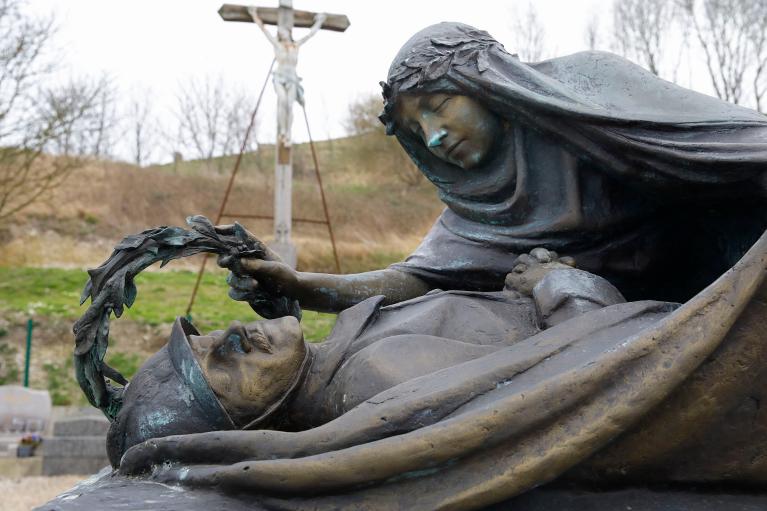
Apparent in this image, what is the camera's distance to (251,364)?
2.32 meters

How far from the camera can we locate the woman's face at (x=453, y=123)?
8.66ft

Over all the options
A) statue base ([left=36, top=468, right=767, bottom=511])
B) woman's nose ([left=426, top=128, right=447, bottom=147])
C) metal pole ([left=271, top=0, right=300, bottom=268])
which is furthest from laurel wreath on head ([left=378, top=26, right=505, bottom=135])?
metal pole ([left=271, top=0, right=300, bottom=268])

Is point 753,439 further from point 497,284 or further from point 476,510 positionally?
point 497,284

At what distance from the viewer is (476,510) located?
1.80 metres

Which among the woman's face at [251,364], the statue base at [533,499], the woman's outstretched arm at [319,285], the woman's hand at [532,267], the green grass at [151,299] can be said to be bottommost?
the green grass at [151,299]

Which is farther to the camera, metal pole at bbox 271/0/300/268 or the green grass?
the green grass

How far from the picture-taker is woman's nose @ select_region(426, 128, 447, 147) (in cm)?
266

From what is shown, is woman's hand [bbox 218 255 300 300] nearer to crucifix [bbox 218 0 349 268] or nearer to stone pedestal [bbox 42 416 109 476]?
stone pedestal [bbox 42 416 109 476]

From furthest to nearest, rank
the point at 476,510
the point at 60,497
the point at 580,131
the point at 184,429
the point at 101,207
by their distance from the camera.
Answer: the point at 101,207 < the point at 580,131 < the point at 184,429 < the point at 60,497 < the point at 476,510

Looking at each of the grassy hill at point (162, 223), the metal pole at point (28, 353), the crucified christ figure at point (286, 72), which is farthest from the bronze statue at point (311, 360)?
the metal pole at point (28, 353)

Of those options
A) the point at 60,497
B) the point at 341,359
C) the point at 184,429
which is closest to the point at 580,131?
the point at 341,359

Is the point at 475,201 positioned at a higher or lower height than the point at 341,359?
higher

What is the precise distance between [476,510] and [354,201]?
22.1 meters

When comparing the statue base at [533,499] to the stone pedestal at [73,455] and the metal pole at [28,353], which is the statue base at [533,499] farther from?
the metal pole at [28,353]
